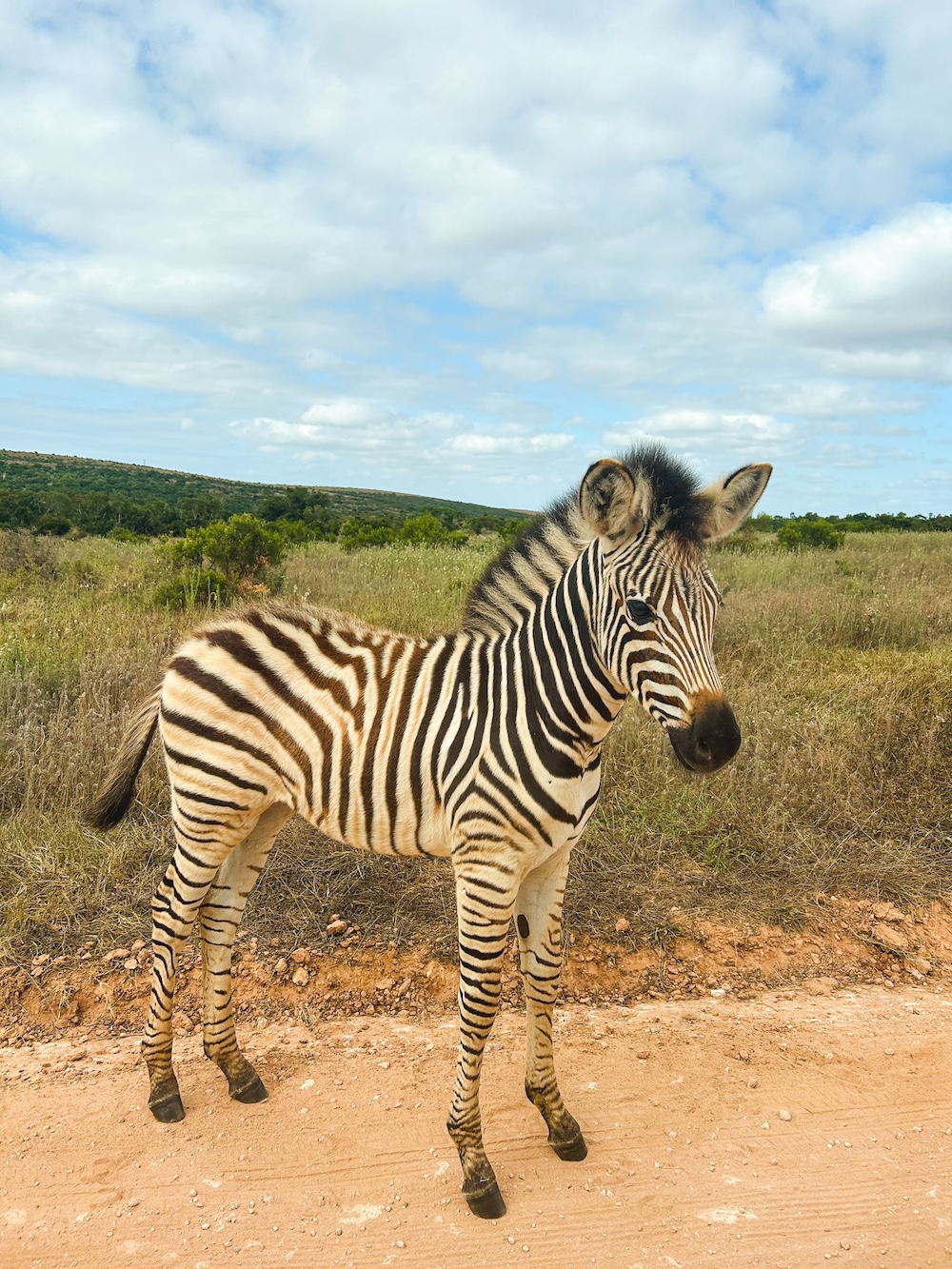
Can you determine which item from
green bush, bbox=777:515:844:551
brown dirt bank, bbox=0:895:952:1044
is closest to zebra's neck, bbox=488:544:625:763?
brown dirt bank, bbox=0:895:952:1044

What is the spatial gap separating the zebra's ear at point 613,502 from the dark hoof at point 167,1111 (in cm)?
292

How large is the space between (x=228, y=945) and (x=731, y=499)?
9.54 feet

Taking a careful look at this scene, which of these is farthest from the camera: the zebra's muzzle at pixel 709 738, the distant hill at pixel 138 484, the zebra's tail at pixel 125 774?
the distant hill at pixel 138 484

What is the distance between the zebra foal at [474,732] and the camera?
2.50m

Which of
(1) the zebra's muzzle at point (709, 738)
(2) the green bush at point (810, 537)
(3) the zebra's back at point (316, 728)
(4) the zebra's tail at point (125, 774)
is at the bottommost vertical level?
(4) the zebra's tail at point (125, 774)

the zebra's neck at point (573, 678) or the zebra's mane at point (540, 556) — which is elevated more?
the zebra's mane at point (540, 556)

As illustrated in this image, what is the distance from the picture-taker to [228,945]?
3406mm

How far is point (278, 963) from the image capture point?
13.0 feet

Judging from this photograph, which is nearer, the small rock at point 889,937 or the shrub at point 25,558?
the small rock at point 889,937

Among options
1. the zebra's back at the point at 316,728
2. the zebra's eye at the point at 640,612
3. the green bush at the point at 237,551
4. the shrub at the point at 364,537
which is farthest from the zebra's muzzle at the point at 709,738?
the shrub at the point at 364,537

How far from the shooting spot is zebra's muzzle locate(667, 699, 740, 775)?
7.22 feet

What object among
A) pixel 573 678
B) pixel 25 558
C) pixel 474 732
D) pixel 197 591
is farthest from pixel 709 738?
pixel 25 558

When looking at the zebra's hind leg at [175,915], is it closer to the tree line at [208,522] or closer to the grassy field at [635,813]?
the grassy field at [635,813]

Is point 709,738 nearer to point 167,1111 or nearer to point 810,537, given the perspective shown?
point 167,1111
